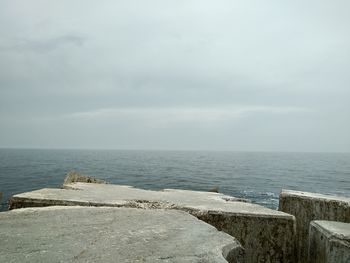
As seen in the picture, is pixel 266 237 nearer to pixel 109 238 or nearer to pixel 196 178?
pixel 109 238

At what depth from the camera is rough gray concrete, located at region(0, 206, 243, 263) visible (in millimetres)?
2207

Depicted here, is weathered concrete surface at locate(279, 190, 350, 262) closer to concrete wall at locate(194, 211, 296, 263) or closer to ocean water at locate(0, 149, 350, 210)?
concrete wall at locate(194, 211, 296, 263)

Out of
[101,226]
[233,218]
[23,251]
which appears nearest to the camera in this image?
[23,251]

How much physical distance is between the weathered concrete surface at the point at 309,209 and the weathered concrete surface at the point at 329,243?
2.53 ft

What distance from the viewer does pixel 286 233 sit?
12.1 ft

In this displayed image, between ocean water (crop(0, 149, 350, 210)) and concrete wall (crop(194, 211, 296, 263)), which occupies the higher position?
concrete wall (crop(194, 211, 296, 263))

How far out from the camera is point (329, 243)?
10.4ft

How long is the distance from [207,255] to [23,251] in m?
1.33

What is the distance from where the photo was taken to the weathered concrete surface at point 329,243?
120 inches

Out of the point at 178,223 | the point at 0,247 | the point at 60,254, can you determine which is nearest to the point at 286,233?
the point at 178,223

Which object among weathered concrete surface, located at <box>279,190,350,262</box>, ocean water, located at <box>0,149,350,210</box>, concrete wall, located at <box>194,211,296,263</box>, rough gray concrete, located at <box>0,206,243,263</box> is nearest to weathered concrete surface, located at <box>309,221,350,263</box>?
concrete wall, located at <box>194,211,296,263</box>

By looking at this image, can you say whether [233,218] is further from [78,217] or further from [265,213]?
[78,217]

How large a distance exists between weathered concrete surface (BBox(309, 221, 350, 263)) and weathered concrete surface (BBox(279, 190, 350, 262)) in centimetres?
77

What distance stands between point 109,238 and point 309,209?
358cm
